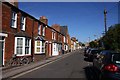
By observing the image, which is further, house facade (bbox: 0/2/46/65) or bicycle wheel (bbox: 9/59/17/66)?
bicycle wheel (bbox: 9/59/17/66)

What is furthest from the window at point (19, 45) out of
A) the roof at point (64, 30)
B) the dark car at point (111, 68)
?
the roof at point (64, 30)

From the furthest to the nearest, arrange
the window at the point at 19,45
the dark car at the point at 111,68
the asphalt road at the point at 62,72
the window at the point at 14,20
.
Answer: the window at the point at 19,45
the window at the point at 14,20
the asphalt road at the point at 62,72
the dark car at the point at 111,68

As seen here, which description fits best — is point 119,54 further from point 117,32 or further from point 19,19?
point 117,32

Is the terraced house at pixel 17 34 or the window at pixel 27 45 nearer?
the terraced house at pixel 17 34

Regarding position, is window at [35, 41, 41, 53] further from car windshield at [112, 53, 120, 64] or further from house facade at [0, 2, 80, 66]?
car windshield at [112, 53, 120, 64]

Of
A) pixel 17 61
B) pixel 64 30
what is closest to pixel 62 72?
pixel 17 61

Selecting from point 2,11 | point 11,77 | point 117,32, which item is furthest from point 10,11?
point 117,32

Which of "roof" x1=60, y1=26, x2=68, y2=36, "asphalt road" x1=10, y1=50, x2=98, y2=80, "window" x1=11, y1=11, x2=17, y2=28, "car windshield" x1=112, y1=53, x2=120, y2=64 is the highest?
"roof" x1=60, y1=26, x2=68, y2=36

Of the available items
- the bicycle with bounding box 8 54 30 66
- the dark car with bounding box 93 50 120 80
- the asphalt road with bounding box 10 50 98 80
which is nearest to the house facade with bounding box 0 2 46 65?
the bicycle with bounding box 8 54 30 66

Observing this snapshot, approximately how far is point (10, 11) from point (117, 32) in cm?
1271

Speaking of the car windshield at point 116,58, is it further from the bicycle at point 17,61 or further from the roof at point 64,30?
the roof at point 64,30

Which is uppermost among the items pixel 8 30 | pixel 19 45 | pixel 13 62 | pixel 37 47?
pixel 8 30

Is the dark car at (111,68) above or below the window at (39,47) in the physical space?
below

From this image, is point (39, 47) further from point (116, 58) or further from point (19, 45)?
point (116, 58)
